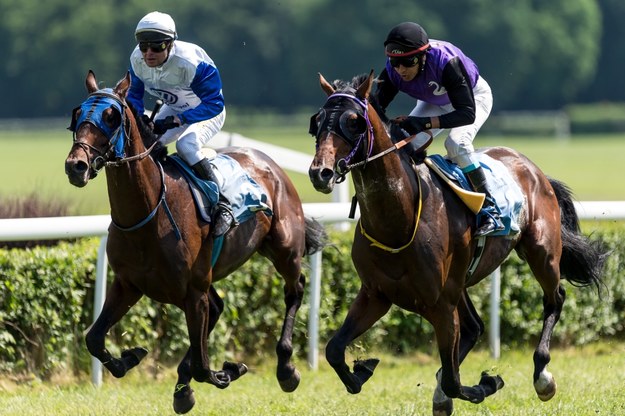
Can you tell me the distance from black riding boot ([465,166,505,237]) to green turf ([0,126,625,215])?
15.1m

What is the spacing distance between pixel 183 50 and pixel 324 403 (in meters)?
2.07

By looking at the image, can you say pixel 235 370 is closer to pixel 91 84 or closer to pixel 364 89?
pixel 91 84

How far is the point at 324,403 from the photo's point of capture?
6219 millimetres

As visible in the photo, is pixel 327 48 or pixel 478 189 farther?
pixel 327 48

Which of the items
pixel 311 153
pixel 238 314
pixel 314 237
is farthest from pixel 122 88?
pixel 311 153

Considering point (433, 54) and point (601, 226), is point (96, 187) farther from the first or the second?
point (433, 54)

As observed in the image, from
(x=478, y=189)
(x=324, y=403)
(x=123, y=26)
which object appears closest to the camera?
(x=478, y=189)

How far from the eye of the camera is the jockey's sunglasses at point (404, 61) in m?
5.22

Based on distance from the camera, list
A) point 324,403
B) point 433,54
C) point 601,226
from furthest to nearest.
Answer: point 601,226
point 324,403
point 433,54

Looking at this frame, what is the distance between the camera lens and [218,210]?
5758mm

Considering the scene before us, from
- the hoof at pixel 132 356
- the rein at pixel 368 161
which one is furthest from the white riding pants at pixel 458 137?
the hoof at pixel 132 356

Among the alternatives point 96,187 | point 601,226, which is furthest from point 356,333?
point 96,187

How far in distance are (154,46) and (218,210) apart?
0.89 metres

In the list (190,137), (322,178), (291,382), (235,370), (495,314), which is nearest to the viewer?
(322,178)
